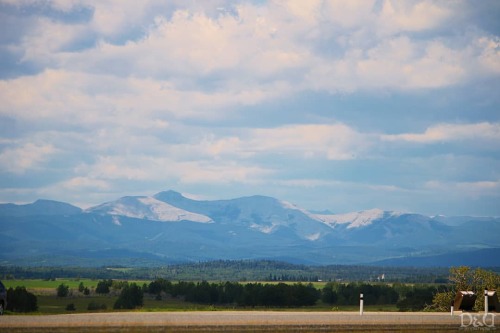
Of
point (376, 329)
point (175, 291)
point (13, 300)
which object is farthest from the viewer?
point (175, 291)

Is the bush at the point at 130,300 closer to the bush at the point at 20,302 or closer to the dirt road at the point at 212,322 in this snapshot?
the bush at the point at 20,302

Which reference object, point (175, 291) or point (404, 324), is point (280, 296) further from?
point (404, 324)

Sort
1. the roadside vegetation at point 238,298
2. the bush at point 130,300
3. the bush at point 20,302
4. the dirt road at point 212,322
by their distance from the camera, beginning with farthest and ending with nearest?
1. the bush at point 130,300
2. the roadside vegetation at point 238,298
3. the bush at point 20,302
4. the dirt road at point 212,322

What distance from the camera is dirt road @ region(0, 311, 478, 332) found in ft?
137

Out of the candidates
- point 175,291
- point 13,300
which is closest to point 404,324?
point 13,300

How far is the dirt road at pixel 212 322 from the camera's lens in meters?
41.7

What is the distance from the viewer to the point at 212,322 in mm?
45062

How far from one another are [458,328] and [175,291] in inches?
4071

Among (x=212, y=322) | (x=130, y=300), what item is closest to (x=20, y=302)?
(x=130, y=300)

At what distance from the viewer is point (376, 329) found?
45250 mm

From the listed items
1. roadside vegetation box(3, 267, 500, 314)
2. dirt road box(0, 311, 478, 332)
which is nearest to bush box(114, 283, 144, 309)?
roadside vegetation box(3, 267, 500, 314)

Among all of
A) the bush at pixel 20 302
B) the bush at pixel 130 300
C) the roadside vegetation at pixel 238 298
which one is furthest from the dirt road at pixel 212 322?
the bush at pixel 130 300

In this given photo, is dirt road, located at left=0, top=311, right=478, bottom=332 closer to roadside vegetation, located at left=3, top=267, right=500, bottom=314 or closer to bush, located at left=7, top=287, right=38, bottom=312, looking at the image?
roadside vegetation, located at left=3, top=267, right=500, bottom=314

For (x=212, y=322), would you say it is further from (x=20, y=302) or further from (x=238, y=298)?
(x=238, y=298)
